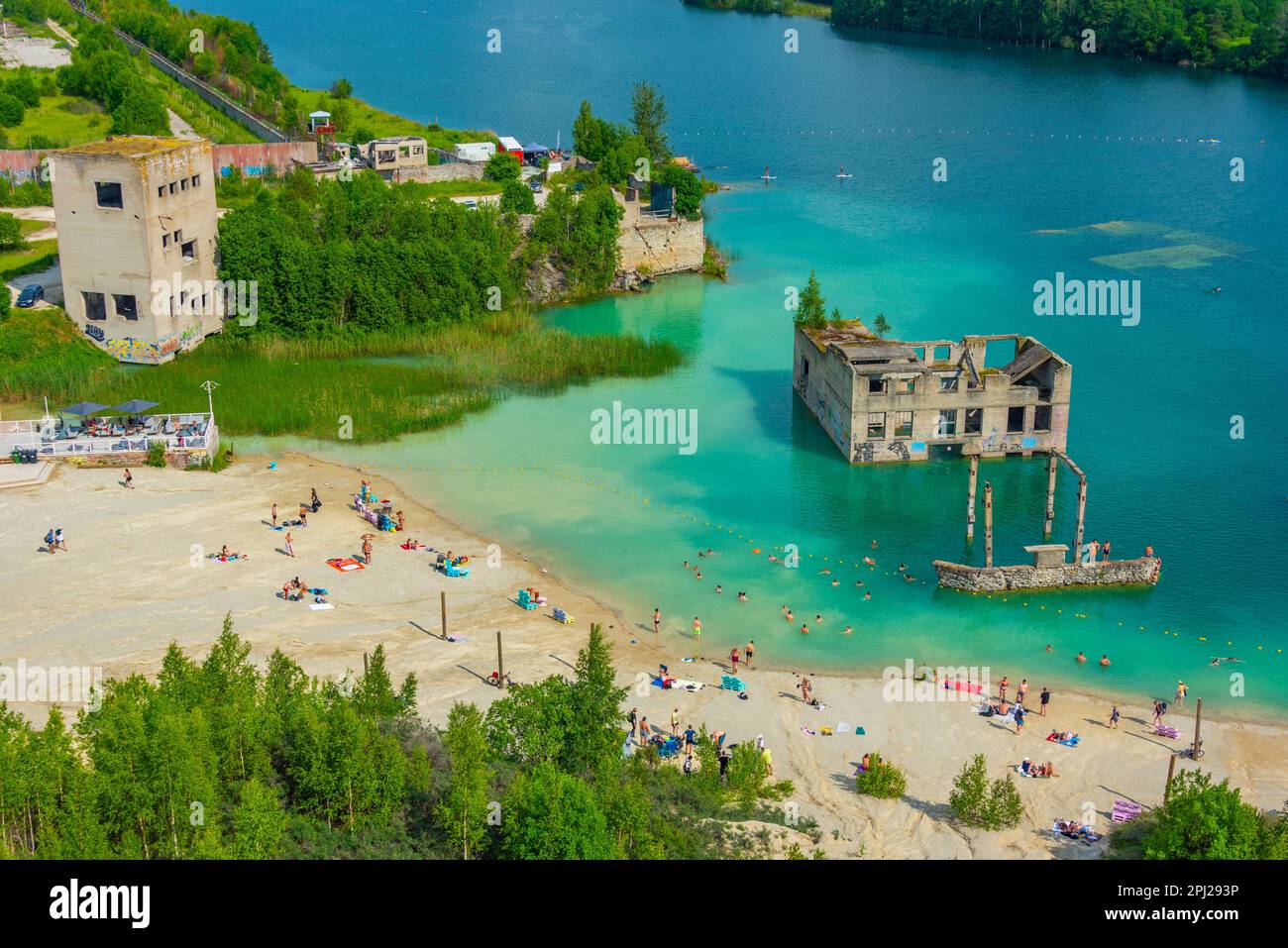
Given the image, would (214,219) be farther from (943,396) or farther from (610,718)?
(610,718)

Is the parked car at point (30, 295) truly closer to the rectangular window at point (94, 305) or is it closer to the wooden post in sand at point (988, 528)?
the rectangular window at point (94, 305)

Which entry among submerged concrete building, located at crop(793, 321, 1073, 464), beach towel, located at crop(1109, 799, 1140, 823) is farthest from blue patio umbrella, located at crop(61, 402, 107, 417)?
beach towel, located at crop(1109, 799, 1140, 823)

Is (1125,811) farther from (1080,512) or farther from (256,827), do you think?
(256,827)

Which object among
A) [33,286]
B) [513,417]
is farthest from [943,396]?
[33,286]

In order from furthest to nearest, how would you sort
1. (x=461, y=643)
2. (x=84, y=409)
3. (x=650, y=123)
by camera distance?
(x=650, y=123)
(x=84, y=409)
(x=461, y=643)

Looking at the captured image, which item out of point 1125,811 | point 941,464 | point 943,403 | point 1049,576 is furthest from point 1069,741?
point 943,403

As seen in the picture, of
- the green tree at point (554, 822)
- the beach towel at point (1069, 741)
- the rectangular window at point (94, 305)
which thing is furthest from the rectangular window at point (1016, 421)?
the rectangular window at point (94, 305)
